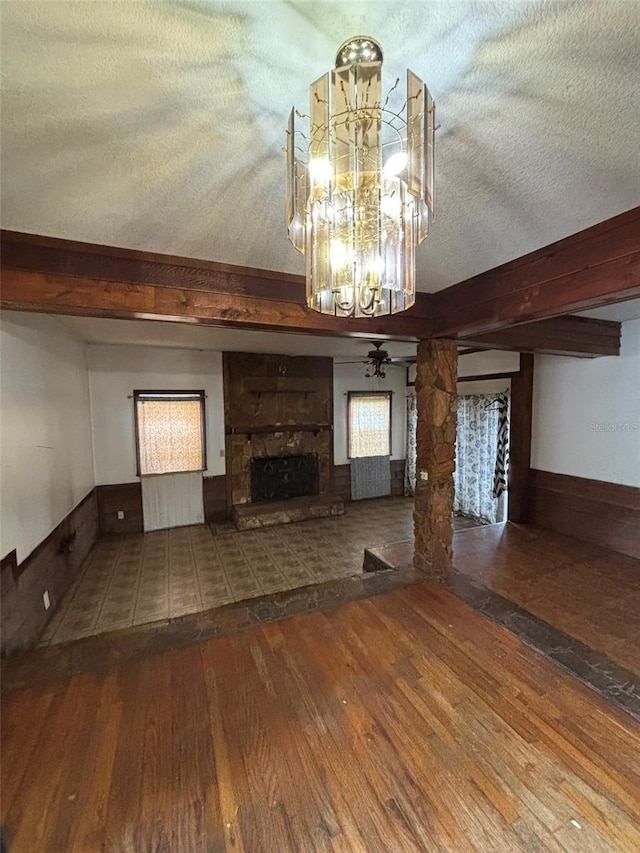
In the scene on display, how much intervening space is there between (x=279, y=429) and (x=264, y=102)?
5.43m

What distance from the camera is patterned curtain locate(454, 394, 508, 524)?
530cm

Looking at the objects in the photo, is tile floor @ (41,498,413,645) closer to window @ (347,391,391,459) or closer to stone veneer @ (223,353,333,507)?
stone veneer @ (223,353,333,507)

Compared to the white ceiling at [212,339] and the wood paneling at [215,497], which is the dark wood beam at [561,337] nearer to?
the white ceiling at [212,339]

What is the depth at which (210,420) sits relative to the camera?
19.4 ft

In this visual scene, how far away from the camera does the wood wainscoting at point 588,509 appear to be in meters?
3.91

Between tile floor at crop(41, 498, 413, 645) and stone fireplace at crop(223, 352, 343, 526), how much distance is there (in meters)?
0.72

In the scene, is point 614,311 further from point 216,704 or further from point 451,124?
point 216,704

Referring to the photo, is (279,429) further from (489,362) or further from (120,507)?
(489,362)

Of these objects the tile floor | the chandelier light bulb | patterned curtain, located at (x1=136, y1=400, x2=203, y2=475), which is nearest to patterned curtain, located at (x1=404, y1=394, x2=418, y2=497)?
the tile floor

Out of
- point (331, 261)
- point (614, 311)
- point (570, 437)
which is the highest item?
point (614, 311)

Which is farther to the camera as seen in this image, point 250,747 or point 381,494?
point 381,494

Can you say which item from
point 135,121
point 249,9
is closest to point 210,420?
point 135,121

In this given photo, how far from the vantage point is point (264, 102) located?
106 cm

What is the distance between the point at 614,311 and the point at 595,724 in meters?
3.38
